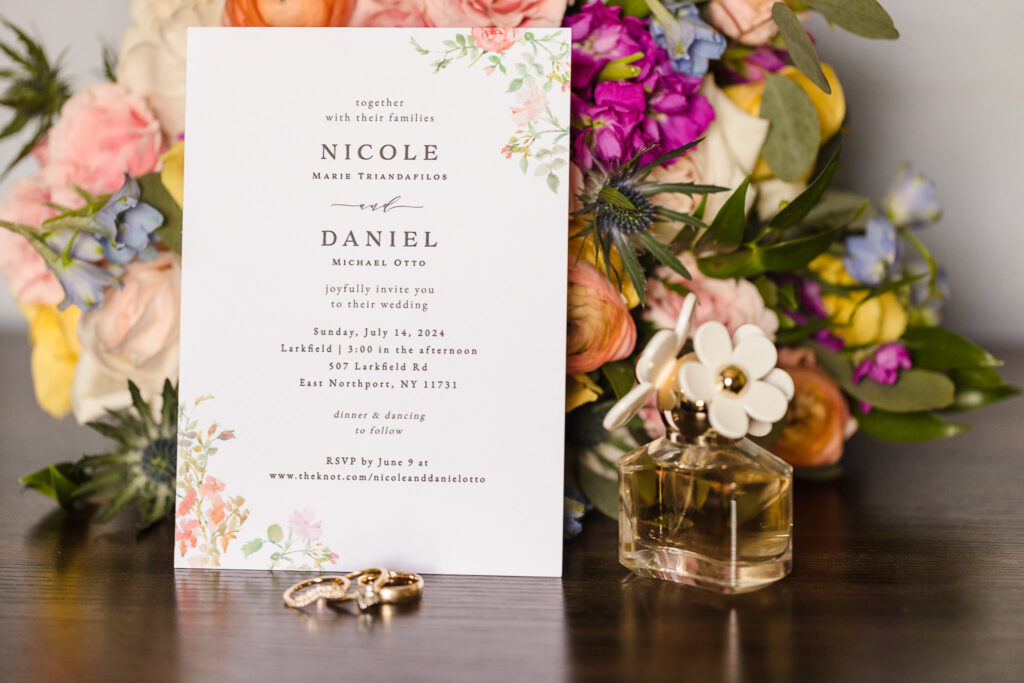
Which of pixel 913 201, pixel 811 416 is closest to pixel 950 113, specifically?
pixel 913 201

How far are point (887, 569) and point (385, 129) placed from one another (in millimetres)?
466

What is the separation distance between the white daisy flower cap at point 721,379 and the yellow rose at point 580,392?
3.7 inches

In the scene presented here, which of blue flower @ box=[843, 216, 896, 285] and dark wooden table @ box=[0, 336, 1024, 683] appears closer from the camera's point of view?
dark wooden table @ box=[0, 336, 1024, 683]

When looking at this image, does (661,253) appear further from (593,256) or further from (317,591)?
(317,591)

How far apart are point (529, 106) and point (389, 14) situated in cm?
16

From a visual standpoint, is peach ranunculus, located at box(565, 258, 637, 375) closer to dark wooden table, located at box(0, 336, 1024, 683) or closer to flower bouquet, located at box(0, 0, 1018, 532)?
flower bouquet, located at box(0, 0, 1018, 532)

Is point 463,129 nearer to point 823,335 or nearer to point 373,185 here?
point 373,185

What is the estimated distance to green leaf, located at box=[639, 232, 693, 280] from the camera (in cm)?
62

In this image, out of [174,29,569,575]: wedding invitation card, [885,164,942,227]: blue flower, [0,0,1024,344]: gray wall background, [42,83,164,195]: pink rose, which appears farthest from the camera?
[0,0,1024,344]: gray wall background

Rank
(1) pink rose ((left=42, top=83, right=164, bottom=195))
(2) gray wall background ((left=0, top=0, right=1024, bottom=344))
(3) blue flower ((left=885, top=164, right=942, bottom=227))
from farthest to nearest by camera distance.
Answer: (2) gray wall background ((left=0, top=0, right=1024, bottom=344))
(3) blue flower ((left=885, top=164, right=942, bottom=227))
(1) pink rose ((left=42, top=83, right=164, bottom=195))

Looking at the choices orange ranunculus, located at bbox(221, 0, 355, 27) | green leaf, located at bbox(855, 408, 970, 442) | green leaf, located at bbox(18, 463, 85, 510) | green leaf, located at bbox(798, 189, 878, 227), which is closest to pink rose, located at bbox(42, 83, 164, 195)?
orange ranunculus, located at bbox(221, 0, 355, 27)

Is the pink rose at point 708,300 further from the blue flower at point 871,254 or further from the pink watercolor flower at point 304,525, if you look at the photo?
the pink watercolor flower at point 304,525

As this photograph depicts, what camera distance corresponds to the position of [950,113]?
3.76ft

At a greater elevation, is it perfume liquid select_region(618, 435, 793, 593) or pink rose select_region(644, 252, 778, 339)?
pink rose select_region(644, 252, 778, 339)
